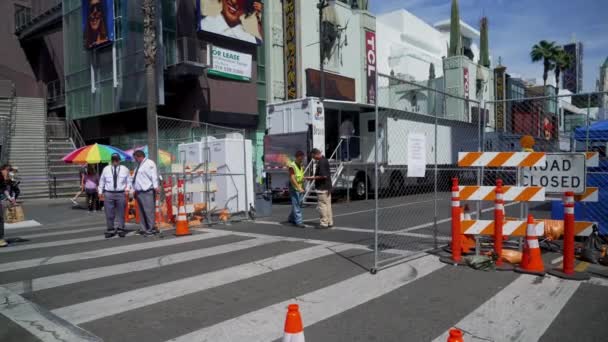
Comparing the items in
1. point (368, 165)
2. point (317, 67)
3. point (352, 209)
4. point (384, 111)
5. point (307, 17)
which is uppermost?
point (307, 17)

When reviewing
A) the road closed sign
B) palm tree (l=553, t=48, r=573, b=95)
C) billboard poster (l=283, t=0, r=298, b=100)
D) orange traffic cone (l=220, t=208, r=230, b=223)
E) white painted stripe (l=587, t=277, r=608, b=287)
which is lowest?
white painted stripe (l=587, t=277, r=608, b=287)

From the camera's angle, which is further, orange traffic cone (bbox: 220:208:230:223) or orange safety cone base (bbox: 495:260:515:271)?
orange traffic cone (bbox: 220:208:230:223)

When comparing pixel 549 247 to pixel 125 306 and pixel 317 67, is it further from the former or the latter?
pixel 317 67

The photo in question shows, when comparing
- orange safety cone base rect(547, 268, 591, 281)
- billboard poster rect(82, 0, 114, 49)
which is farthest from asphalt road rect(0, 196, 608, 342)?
billboard poster rect(82, 0, 114, 49)

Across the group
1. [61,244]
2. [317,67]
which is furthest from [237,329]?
[317,67]

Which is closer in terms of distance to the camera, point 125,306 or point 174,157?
point 125,306

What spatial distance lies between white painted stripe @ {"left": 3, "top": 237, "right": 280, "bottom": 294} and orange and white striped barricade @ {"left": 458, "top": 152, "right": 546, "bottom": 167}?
394cm

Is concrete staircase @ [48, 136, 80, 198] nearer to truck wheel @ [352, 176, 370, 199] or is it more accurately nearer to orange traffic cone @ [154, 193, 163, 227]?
orange traffic cone @ [154, 193, 163, 227]

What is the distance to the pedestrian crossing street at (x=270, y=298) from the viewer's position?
13.3 feet

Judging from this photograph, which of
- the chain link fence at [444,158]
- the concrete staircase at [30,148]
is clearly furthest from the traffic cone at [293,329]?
the concrete staircase at [30,148]

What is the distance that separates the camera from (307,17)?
26.3 metres

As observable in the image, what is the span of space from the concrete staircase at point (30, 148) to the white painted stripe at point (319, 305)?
20666 mm

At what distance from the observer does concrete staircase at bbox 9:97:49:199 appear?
70.6 feet

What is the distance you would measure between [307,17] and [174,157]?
14421mm
